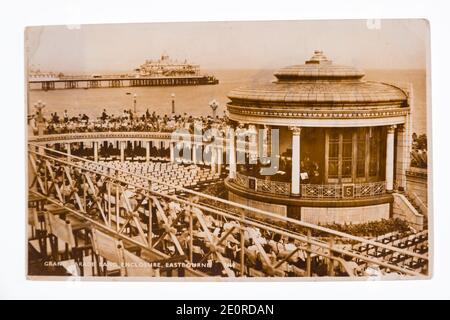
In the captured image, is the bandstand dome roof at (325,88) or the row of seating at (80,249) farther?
the row of seating at (80,249)

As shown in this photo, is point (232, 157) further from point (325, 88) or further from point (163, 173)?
point (325, 88)

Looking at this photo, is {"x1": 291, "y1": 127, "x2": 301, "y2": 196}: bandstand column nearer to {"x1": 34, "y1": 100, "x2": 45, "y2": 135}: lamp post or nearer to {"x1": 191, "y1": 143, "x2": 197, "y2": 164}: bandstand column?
{"x1": 191, "y1": 143, "x2": 197, "y2": 164}: bandstand column

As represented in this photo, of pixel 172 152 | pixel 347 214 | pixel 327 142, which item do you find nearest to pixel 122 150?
pixel 172 152

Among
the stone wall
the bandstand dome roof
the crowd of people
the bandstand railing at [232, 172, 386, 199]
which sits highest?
Answer: the bandstand dome roof

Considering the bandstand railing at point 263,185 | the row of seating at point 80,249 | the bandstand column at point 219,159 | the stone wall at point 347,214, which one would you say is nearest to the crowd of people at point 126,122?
the bandstand column at point 219,159

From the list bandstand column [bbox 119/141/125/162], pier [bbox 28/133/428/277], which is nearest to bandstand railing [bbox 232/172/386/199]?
pier [bbox 28/133/428/277]

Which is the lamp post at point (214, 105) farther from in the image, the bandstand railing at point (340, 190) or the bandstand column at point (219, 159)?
the bandstand railing at point (340, 190)
